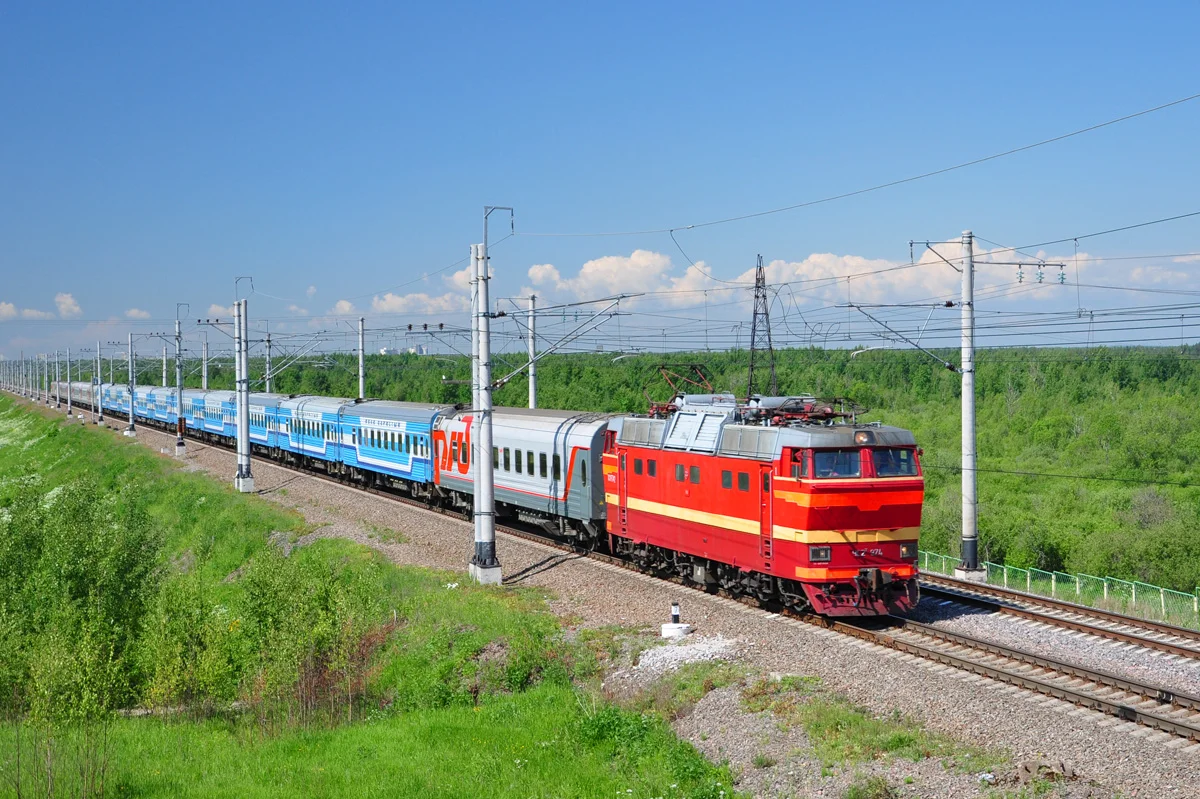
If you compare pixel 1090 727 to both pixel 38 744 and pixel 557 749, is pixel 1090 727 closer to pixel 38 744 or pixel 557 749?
pixel 557 749

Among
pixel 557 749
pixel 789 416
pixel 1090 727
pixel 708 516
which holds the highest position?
pixel 789 416

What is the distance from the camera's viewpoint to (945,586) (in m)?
24.0

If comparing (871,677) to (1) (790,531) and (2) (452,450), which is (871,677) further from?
(2) (452,450)

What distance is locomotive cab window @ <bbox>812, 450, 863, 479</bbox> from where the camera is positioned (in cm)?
1898

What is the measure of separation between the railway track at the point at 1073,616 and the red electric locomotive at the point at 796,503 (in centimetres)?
259

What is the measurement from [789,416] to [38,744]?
53.2 ft

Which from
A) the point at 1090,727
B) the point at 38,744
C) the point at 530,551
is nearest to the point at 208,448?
the point at 530,551

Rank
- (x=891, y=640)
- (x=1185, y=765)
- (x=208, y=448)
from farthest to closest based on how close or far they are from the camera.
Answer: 1. (x=208, y=448)
2. (x=891, y=640)
3. (x=1185, y=765)

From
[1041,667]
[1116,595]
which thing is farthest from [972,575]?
[1041,667]

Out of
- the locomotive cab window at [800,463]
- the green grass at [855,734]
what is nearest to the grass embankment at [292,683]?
the green grass at [855,734]

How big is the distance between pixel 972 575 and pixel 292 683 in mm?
15741

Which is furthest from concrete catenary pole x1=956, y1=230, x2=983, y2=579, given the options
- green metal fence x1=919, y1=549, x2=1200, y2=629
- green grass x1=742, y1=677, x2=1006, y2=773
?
green grass x1=742, y1=677, x2=1006, y2=773

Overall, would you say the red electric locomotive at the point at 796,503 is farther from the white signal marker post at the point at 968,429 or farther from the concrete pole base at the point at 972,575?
→ the concrete pole base at the point at 972,575

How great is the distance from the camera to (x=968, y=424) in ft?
84.4
